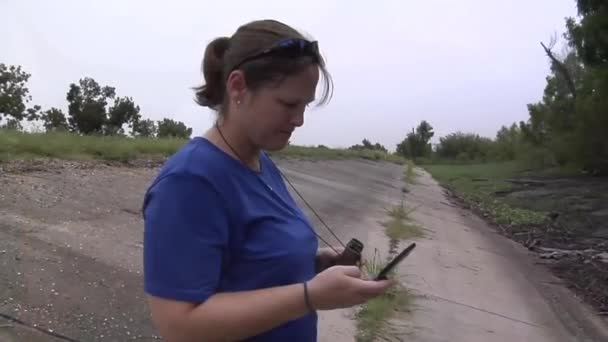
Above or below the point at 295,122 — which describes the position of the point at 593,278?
below

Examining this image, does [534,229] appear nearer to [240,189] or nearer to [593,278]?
[593,278]

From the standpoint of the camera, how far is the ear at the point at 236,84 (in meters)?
1.79

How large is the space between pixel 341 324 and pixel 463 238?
6.88 meters

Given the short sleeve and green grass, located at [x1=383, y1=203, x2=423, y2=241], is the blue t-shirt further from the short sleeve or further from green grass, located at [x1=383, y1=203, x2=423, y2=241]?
green grass, located at [x1=383, y1=203, x2=423, y2=241]

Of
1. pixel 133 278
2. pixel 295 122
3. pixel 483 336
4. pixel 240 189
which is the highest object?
pixel 295 122

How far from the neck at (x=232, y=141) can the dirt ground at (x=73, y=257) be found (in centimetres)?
220

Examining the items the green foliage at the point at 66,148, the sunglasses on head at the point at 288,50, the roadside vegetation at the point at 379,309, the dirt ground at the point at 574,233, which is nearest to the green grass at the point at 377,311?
the roadside vegetation at the point at 379,309

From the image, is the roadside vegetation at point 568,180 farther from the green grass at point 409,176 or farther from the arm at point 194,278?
the arm at point 194,278

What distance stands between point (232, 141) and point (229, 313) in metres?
0.47

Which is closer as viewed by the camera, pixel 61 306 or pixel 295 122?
pixel 295 122

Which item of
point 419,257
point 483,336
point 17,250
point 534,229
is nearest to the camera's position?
point 17,250

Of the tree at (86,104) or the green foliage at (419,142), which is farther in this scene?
the green foliage at (419,142)

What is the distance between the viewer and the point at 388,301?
224 inches

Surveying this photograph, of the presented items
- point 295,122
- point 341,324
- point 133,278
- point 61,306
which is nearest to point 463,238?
point 341,324
